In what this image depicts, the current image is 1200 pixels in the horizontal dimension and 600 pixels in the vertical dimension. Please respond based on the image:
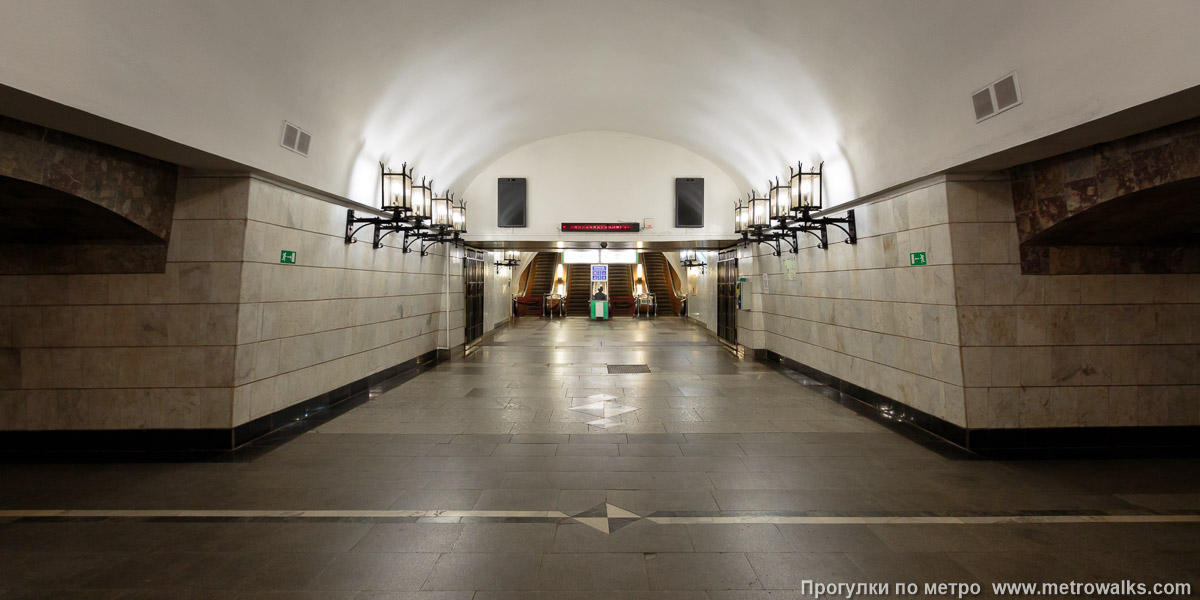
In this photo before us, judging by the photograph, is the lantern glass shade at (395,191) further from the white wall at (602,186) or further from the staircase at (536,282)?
the staircase at (536,282)

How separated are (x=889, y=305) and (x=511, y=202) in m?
7.88

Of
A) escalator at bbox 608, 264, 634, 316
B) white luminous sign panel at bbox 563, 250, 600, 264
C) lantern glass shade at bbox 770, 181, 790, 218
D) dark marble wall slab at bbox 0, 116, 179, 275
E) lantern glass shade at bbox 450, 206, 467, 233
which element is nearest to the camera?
dark marble wall slab at bbox 0, 116, 179, 275

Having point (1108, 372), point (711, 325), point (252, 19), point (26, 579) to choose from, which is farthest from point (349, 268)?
point (711, 325)

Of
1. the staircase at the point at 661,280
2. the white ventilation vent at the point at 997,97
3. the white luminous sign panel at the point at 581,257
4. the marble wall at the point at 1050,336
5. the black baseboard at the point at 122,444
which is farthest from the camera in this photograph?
the staircase at the point at 661,280

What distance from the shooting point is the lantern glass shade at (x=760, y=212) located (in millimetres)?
8297

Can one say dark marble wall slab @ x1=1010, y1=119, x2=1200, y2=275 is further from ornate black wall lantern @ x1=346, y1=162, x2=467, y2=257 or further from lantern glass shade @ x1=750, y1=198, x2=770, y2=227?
ornate black wall lantern @ x1=346, y1=162, x2=467, y2=257

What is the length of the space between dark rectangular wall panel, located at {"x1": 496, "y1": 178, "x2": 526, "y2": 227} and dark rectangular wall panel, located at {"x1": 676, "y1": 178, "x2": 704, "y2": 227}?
3489 millimetres

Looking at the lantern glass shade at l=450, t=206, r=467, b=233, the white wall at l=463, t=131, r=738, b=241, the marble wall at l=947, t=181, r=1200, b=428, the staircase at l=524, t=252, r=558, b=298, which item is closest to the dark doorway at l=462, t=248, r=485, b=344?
the white wall at l=463, t=131, r=738, b=241

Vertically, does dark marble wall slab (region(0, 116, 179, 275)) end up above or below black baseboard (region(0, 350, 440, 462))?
above

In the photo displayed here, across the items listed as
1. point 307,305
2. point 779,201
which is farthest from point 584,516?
point 779,201

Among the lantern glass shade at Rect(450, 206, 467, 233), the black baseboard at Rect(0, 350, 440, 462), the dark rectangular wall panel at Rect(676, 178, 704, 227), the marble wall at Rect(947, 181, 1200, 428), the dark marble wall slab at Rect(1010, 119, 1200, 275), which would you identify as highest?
the dark rectangular wall panel at Rect(676, 178, 704, 227)

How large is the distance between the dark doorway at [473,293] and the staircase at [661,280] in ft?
41.5

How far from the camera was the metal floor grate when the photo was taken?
28.2ft

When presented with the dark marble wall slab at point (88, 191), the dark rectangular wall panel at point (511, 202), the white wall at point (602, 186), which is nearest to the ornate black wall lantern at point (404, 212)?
the dark marble wall slab at point (88, 191)
